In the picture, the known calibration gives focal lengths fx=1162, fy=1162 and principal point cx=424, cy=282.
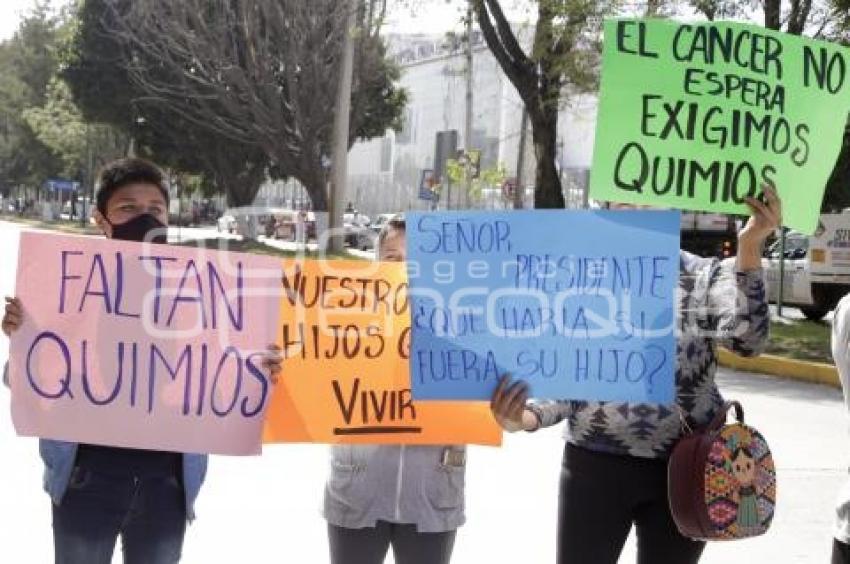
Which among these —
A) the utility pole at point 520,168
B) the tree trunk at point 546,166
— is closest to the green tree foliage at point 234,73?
the utility pole at point 520,168

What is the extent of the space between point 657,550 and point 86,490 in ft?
4.90

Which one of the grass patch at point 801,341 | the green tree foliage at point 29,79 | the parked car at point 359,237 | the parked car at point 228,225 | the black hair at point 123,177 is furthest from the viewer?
the green tree foliage at point 29,79

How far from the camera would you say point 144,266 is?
3102 mm

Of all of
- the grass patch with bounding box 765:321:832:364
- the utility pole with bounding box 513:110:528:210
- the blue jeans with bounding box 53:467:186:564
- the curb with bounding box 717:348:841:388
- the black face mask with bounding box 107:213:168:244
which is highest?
the utility pole with bounding box 513:110:528:210

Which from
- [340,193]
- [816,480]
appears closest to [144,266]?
[816,480]

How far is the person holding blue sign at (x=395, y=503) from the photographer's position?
321 cm

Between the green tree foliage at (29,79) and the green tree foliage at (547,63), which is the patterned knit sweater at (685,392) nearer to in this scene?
the green tree foliage at (547,63)

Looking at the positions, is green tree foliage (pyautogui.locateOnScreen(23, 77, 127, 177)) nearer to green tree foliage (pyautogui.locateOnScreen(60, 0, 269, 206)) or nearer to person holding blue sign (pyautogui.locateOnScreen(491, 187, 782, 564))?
green tree foliage (pyautogui.locateOnScreen(60, 0, 269, 206))

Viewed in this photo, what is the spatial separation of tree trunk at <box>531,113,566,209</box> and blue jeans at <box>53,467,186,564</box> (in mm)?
16945

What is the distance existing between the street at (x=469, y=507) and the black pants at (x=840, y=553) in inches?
108

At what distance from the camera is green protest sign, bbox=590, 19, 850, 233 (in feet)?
9.80

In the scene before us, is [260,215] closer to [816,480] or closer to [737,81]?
[816,480]

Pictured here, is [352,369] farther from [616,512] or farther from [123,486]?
[616,512]

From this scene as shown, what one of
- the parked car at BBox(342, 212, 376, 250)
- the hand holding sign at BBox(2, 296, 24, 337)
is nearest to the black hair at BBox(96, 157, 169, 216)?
the hand holding sign at BBox(2, 296, 24, 337)
